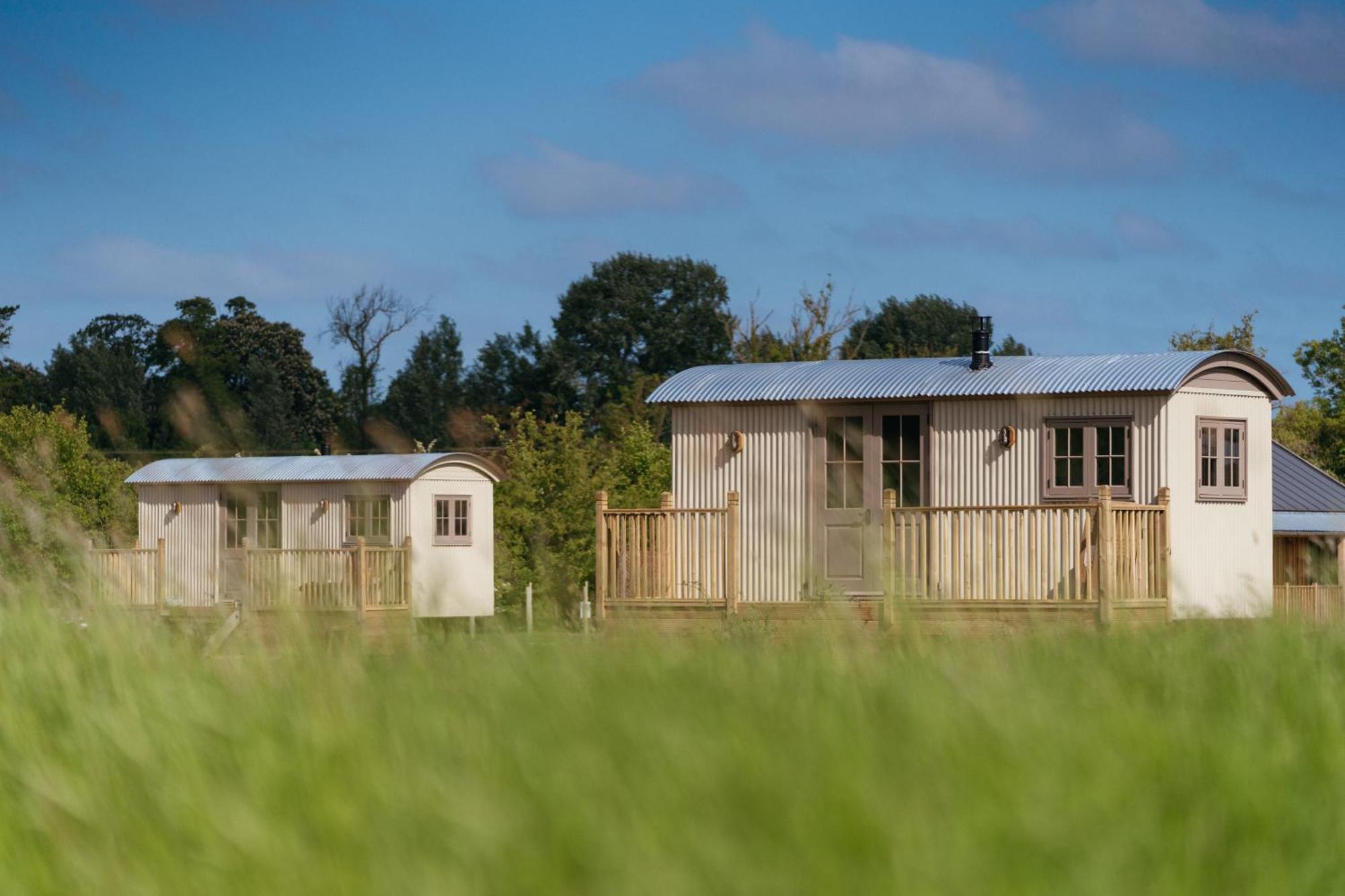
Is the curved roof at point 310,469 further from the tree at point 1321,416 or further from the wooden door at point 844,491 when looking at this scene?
the tree at point 1321,416

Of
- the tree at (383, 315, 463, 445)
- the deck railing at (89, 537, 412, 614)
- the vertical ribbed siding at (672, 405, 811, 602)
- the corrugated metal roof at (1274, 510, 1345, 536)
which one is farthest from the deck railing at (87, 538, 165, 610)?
the tree at (383, 315, 463, 445)

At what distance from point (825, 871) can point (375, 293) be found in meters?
44.9

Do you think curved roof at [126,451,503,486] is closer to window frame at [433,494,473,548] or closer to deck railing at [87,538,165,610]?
window frame at [433,494,473,548]

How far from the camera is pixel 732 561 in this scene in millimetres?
16781

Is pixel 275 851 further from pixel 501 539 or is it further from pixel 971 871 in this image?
pixel 501 539

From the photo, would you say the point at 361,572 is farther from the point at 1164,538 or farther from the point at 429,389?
the point at 429,389

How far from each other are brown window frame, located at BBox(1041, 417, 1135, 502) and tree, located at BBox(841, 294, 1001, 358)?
39805mm

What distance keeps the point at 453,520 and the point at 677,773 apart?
86.0 ft

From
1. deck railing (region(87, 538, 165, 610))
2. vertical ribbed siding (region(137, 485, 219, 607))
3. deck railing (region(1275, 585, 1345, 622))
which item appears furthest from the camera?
vertical ribbed siding (region(137, 485, 219, 607))

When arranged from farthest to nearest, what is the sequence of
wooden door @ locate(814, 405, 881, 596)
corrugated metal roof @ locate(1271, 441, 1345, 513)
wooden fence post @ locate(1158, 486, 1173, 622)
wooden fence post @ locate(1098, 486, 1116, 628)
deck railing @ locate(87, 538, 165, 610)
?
corrugated metal roof @ locate(1271, 441, 1345, 513), wooden door @ locate(814, 405, 881, 596), wooden fence post @ locate(1158, 486, 1173, 622), wooden fence post @ locate(1098, 486, 1116, 628), deck railing @ locate(87, 538, 165, 610)

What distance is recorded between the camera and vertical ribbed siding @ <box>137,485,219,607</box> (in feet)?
95.5

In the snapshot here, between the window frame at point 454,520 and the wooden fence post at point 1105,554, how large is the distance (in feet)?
51.0

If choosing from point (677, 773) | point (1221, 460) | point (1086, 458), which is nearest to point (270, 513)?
point (1086, 458)

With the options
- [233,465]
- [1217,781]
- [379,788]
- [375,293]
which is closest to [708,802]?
[379,788]
